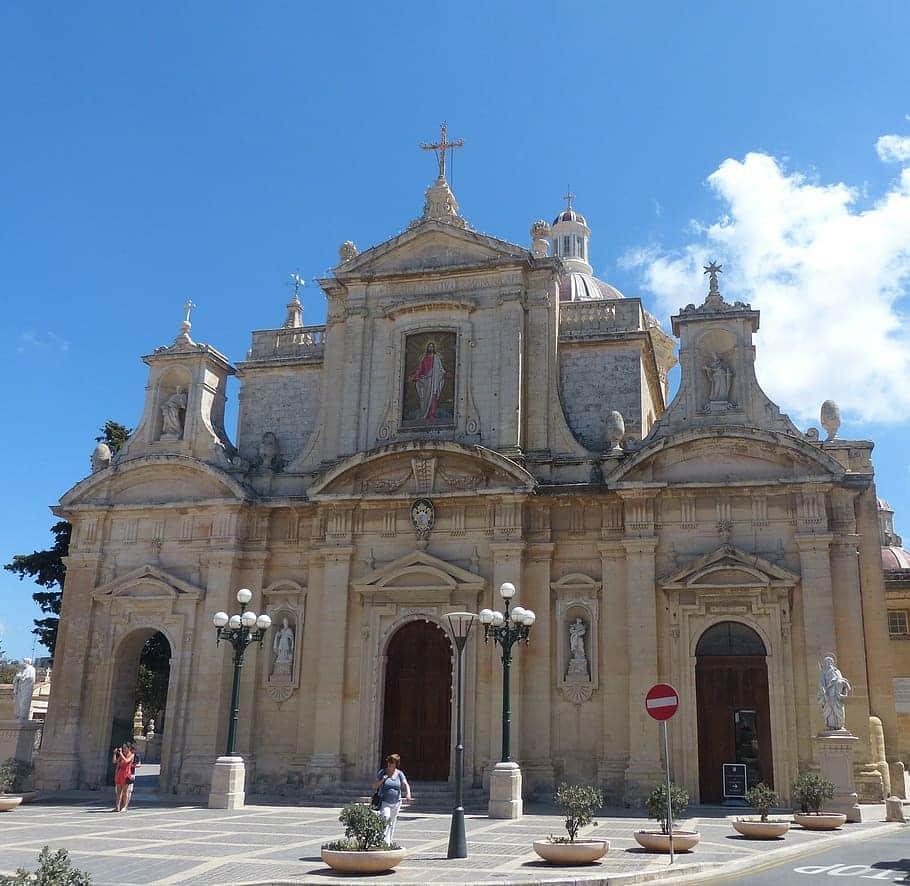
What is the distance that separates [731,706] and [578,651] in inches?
162

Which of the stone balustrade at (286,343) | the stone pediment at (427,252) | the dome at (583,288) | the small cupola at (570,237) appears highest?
the small cupola at (570,237)

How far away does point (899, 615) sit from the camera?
41.3 metres

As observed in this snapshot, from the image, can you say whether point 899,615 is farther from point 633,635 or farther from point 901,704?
point 633,635

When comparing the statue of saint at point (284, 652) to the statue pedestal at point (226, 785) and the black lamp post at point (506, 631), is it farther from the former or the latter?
the black lamp post at point (506, 631)

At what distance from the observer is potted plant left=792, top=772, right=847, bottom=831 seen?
19.9 m

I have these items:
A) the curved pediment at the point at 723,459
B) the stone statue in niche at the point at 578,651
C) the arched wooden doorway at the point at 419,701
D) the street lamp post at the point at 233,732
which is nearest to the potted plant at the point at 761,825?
the stone statue in niche at the point at 578,651

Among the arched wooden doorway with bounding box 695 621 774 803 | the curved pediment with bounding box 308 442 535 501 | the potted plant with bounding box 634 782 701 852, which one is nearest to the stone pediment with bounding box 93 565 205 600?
the curved pediment with bounding box 308 442 535 501

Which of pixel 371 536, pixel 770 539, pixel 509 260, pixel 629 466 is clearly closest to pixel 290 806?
pixel 371 536

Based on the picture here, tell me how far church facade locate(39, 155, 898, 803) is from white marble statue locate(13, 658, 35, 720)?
81cm

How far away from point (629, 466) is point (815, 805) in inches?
380

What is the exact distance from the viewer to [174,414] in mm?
32062

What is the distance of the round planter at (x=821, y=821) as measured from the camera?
1989cm

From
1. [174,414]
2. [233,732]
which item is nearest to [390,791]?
[233,732]

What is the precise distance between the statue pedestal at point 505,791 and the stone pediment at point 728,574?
6.86m
